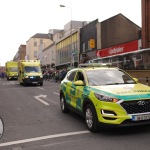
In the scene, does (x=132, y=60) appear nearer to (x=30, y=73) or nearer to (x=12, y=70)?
(x=30, y=73)

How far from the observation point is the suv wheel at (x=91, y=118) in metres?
7.18

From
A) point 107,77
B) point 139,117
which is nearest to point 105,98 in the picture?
point 139,117

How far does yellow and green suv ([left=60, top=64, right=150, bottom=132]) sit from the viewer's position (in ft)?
22.1

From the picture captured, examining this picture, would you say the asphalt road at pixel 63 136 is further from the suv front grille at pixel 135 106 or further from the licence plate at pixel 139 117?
the suv front grille at pixel 135 106

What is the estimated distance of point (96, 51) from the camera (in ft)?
143

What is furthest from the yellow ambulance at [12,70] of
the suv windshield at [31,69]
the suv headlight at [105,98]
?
the suv headlight at [105,98]

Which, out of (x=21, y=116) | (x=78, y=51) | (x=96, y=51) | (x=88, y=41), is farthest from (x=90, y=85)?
(x=78, y=51)

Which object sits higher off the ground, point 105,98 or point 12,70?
point 12,70

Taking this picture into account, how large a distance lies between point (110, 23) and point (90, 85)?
37.4m

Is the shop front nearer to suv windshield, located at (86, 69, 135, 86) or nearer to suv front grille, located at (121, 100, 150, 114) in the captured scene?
suv windshield, located at (86, 69, 135, 86)

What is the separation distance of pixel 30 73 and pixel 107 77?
21.3 m

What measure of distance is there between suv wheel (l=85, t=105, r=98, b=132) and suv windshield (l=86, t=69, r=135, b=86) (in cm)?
85

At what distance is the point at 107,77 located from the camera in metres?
8.52

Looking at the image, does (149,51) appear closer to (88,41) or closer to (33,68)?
(33,68)
